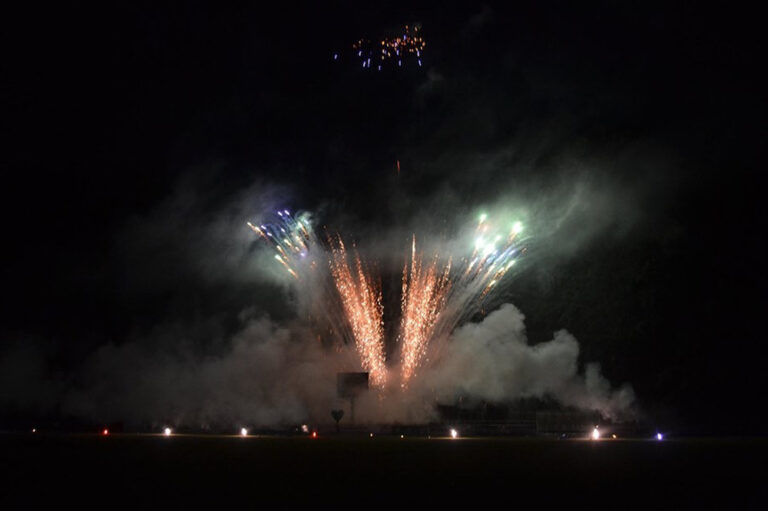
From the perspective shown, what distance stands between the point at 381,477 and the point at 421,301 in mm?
22555

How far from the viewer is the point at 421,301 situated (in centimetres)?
3706

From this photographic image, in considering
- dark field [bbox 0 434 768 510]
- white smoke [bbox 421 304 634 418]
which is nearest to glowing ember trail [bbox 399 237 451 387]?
white smoke [bbox 421 304 634 418]

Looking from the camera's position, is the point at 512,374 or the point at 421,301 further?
the point at 512,374

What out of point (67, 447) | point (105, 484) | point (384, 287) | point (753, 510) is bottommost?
point (753, 510)

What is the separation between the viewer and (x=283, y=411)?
4169 centimetres

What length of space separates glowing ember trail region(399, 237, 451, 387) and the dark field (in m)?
14.7

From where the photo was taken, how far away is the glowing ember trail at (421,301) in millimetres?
36938

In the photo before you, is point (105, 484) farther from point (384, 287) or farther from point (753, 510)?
point (384, 287)

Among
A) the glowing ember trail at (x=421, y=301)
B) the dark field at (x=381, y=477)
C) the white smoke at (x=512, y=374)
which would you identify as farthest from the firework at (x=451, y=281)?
the dark field at (x=381, y=477)

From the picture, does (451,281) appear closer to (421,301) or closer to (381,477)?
(421,301)

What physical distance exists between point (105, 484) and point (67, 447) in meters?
11.2

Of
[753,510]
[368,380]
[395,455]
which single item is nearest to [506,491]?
[753,510]

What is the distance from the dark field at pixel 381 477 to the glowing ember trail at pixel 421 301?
48.1 feet

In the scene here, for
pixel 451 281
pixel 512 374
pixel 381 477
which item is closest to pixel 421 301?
pixel 451 281
